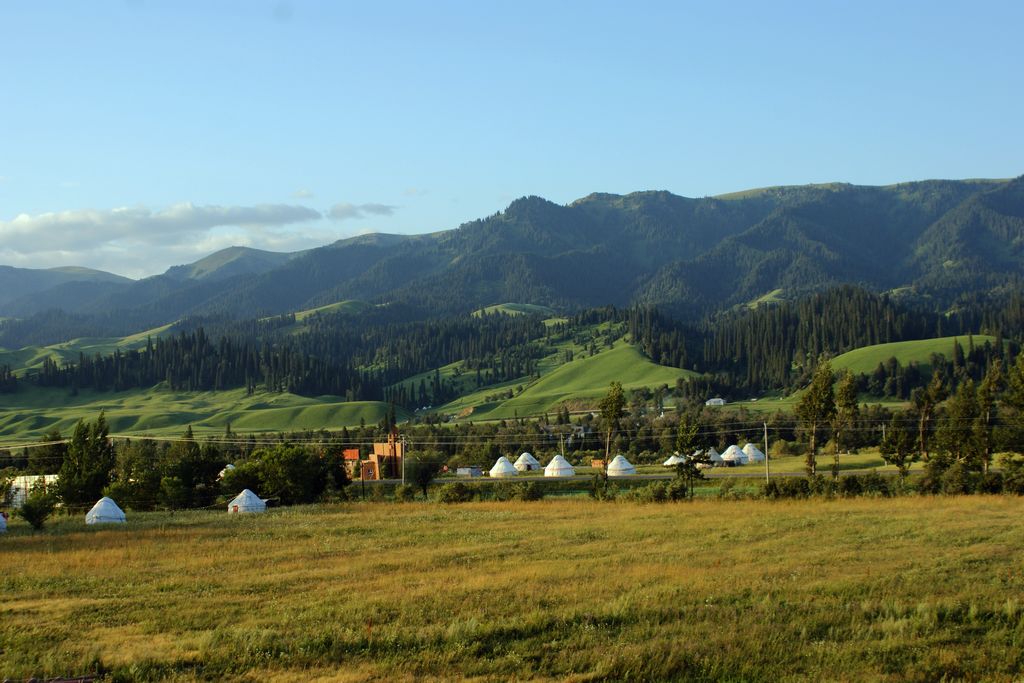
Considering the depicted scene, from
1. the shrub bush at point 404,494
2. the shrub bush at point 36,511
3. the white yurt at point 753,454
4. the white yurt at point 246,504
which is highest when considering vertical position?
the shrub bush at point 36,511

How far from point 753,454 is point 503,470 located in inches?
1293

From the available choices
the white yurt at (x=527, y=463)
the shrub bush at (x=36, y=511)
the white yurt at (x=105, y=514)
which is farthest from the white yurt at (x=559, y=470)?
the shrub bush at (x=36, y=511)

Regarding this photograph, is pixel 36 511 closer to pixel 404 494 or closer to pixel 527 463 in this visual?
pixel 404 494

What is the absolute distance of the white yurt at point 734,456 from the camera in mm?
119000

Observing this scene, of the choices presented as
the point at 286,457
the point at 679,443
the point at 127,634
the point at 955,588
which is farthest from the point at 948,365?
the point at 127,634

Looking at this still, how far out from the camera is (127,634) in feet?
70.0

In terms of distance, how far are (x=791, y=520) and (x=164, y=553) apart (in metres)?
27.9

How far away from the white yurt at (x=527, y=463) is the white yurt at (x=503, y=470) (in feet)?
18.3

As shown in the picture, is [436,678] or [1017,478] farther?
[1017,478]

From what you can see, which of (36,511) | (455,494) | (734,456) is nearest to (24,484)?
(36,511)

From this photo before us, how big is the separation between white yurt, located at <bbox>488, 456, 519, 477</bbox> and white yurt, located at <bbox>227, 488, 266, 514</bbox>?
47286mm

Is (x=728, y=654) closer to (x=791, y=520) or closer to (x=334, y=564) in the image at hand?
(x=334, y=564)

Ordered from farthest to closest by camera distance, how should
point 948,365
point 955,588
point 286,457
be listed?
point 948,365 < point 286,457 < point 955,588

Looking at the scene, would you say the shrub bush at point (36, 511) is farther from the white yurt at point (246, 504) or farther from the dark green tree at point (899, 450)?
the dark green tree at point (899, 450)
